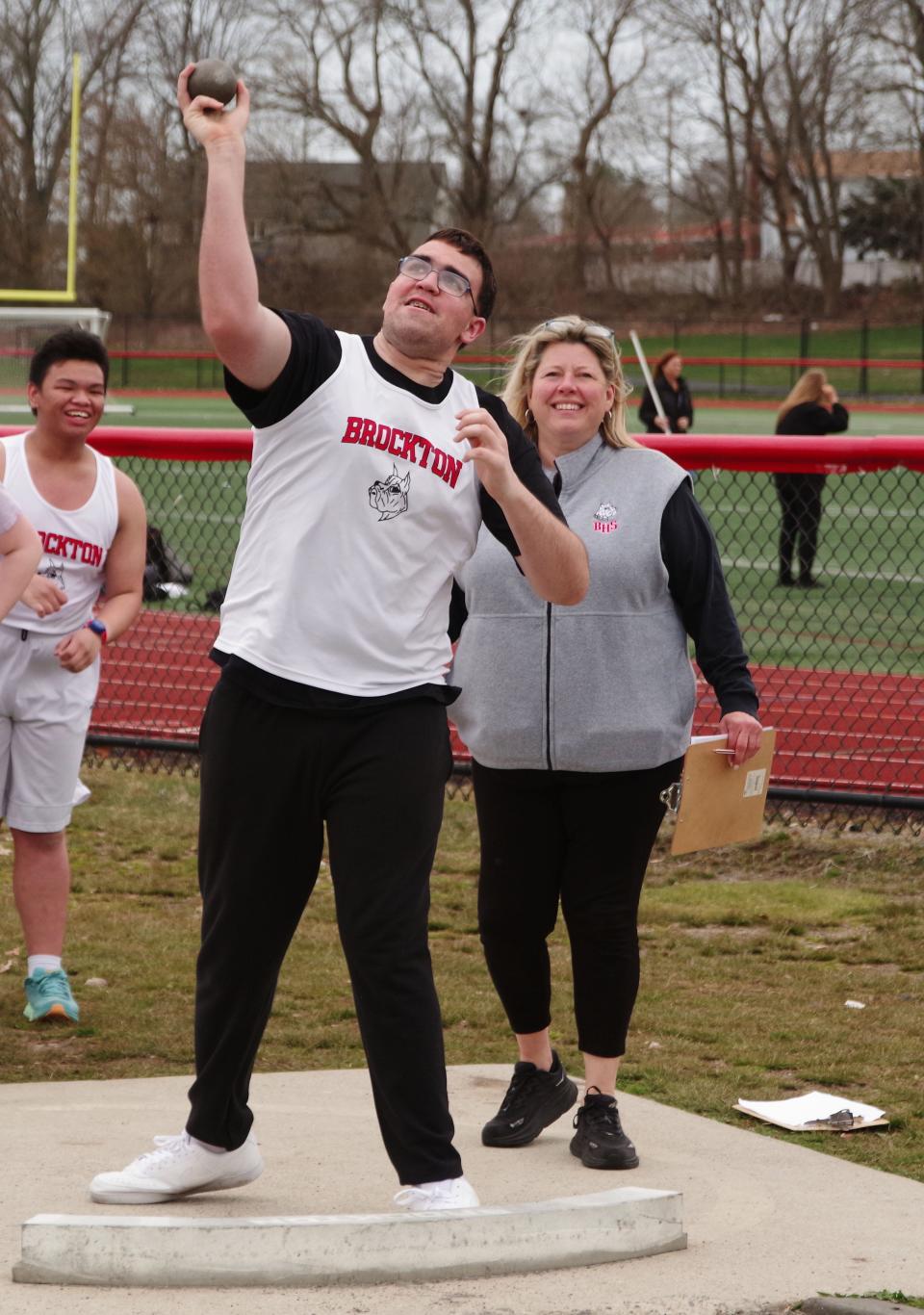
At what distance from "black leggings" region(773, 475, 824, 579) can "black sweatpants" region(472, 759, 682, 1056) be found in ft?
21.7

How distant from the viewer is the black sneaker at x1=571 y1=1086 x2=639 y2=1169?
Answer: 3877 millimetres

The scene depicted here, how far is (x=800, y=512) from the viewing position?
11.9m

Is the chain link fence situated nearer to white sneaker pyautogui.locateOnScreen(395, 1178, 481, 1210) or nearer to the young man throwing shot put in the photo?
the young man throwing shot put

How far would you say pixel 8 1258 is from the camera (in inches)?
122

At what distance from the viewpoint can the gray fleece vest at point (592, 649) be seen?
3906 mm

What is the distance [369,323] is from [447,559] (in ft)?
141

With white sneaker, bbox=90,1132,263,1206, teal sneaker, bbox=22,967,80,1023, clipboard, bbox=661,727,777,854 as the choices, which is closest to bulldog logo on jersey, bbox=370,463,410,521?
clipboard, bbox=661,727,777,854

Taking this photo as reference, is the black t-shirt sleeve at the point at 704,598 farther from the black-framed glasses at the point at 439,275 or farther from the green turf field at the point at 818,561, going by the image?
the green turf field at the point at 818,561

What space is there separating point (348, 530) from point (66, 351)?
7.17 feet

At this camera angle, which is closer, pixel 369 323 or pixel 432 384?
pixel 432 384

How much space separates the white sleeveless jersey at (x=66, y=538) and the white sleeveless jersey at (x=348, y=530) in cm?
199

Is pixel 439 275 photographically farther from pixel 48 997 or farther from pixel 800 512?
pixel 800 512

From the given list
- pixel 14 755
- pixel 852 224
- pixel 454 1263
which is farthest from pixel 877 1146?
pixel 852 224

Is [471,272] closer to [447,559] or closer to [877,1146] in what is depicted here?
[447,559]
